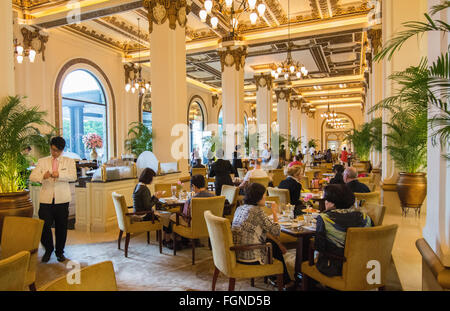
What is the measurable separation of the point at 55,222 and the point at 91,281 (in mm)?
3155

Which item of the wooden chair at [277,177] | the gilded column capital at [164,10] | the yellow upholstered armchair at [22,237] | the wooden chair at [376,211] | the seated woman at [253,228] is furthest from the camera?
the wooden chair at [277,177]

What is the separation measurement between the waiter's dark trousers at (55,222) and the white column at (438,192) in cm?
441

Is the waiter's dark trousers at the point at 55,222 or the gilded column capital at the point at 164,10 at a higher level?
the gilded column capital at the point at 164,10

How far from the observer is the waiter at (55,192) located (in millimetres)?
4422

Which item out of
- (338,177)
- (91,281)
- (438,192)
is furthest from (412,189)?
(91,281)

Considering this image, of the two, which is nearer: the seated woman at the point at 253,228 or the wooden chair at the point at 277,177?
the seated woman at the point at 253,228

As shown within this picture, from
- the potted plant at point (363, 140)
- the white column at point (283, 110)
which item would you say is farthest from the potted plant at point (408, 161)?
the white column at point (283, 110)

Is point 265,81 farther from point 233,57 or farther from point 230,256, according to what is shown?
point 230,256

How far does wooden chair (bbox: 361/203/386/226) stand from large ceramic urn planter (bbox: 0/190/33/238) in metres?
4.19

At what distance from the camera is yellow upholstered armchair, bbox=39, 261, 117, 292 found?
5.52 ft

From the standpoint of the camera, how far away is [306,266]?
122 inches

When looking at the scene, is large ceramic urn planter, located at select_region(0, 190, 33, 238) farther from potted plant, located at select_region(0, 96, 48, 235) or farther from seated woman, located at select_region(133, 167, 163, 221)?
seated woman, located at select_region(133, 167, 163, 221)

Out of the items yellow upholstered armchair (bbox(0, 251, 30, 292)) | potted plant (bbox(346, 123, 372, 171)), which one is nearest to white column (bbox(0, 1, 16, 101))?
yellow upholstered armchair (bbox(0, 251, 30, 292))

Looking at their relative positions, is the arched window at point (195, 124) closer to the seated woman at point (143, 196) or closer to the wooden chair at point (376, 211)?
the seated woman at point (143, 196)
